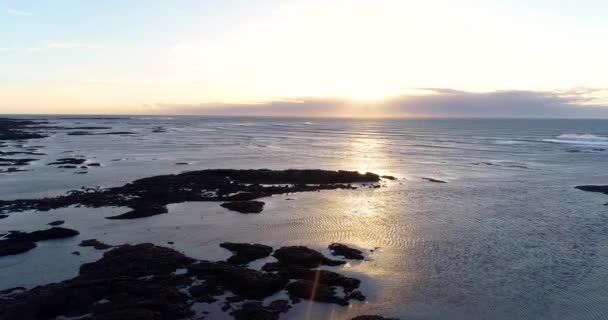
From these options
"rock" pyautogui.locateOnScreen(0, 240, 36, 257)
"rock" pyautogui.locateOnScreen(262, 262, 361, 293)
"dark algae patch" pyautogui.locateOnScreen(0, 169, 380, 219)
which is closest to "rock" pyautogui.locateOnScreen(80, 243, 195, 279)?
"rock" pyautogui.locateOnScreen(262, 262, 361, 293)

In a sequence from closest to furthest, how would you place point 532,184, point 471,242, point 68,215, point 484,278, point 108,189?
point 484,278, point 471,242, point 68,215, point 108,189, point 532,184

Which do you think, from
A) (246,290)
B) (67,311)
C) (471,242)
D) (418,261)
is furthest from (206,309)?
(471,242)

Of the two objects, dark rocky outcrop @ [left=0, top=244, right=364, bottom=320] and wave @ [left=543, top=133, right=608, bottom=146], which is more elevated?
wave @ [left=543, top=133, right=608, bottom=146]

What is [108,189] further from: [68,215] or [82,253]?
[82,253]

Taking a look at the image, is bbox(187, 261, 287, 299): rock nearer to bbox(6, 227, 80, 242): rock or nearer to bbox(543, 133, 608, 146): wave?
bbox(6, 227, 80, 242): rock

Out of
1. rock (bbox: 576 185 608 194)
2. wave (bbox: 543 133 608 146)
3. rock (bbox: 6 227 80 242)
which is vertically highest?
wave (bbox: 543 133 608 146)

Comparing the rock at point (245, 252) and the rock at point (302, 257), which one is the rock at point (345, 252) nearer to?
the rock at point (302, 257)

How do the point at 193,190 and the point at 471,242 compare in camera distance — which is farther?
the point at 193,190
